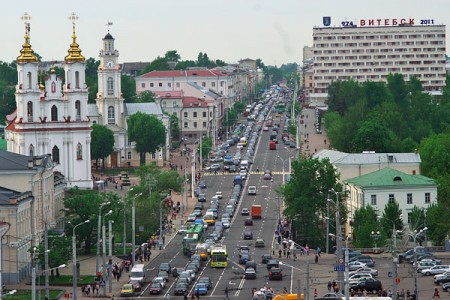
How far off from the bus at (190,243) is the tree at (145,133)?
48.0 m

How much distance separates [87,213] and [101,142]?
47.1 metres

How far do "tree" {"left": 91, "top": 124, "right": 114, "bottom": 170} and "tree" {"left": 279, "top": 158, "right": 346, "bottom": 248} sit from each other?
39697 millimetres

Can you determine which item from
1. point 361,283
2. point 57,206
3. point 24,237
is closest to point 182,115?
point 57,206

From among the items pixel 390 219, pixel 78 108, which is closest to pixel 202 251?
pixel 390 219

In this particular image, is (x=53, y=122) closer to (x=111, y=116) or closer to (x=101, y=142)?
(x=101, y=142)

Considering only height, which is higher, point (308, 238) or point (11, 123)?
point (11, 123)

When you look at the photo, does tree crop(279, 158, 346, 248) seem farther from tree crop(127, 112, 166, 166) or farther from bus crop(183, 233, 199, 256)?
tree crop(127, 112, 166, 166)

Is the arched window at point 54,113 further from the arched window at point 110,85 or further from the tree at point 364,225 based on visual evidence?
the tree at point 364,225

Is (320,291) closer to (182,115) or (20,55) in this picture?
(20,55)

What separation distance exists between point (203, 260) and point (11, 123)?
4174 centimetres

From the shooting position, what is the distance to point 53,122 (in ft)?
398

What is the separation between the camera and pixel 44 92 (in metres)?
123

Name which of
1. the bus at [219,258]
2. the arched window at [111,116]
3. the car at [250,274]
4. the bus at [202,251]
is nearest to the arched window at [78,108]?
the arched window at [111,116]

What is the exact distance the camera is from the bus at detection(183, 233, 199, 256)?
90.9m
